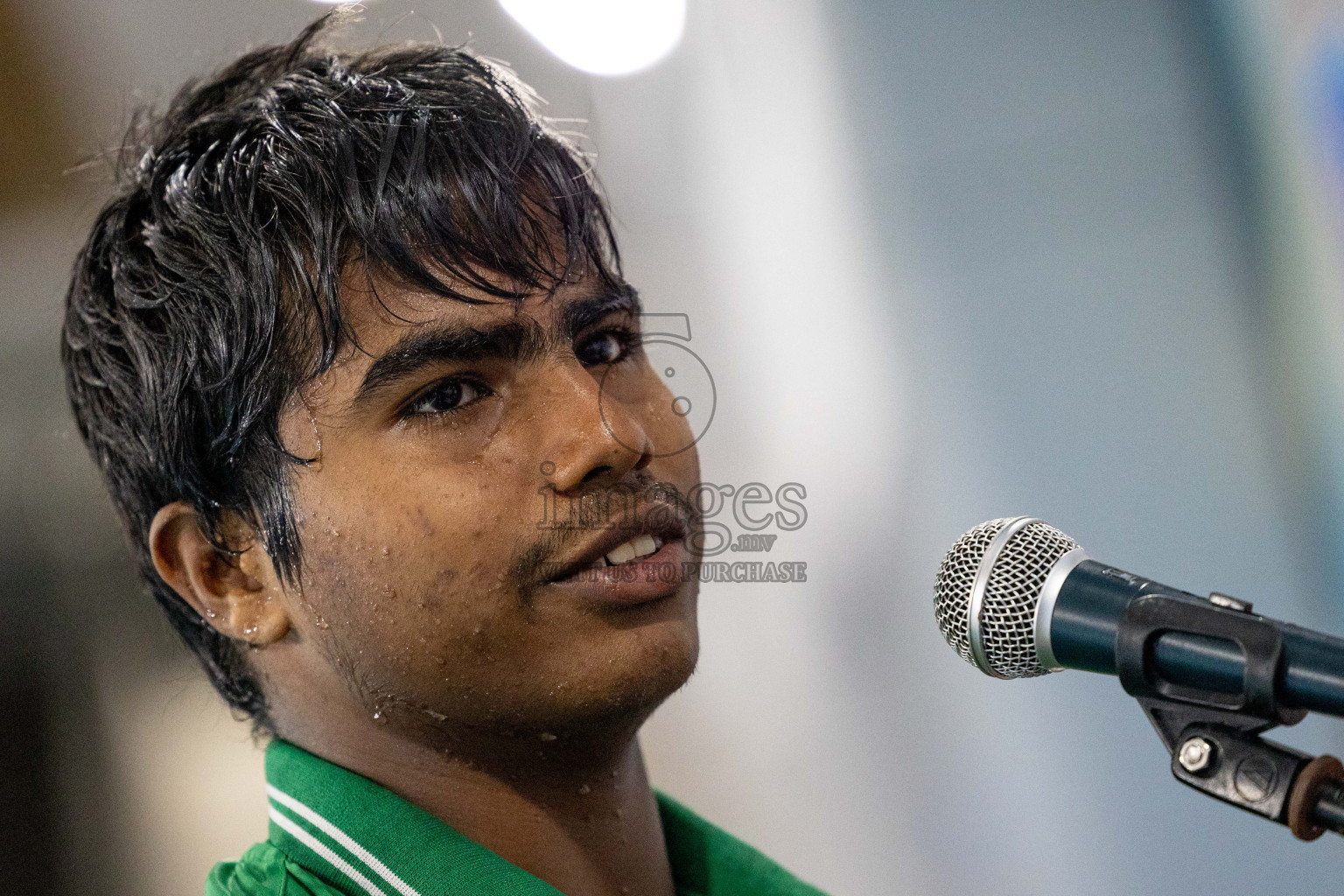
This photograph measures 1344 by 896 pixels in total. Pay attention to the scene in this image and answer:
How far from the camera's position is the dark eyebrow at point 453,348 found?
103 centimetres

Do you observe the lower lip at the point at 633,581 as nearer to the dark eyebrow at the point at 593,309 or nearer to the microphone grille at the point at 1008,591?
the dark eyebrow at the point at 593,309

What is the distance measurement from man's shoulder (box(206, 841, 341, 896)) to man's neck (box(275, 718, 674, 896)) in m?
0.11

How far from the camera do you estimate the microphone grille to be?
73 centimetres

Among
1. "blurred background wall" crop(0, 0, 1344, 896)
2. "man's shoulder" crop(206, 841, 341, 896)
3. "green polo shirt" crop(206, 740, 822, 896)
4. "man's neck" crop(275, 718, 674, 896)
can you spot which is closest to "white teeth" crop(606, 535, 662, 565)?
"man's neck" crop(275, 718, 674, 896)

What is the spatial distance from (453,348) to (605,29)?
814 mm

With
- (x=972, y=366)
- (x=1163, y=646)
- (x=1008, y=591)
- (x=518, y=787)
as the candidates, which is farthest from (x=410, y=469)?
(x=972, y=366)

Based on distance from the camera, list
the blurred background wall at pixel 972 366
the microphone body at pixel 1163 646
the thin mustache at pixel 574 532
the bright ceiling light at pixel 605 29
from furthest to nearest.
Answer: the blurred background wall at pixel 972 366, the bright ceiling light at pixel 605 29, the thin mustache at pixel 574 532, the microphone body at pixel 1163 646

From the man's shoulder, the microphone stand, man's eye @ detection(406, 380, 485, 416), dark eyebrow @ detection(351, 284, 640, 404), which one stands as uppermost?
dark eyebrow @ detection(351, 284, 640, 404)

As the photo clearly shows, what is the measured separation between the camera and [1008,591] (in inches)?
29.2

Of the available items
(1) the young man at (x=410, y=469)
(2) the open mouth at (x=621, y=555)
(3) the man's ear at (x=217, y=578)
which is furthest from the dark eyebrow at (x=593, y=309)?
(3) the man's ear at (x=217, y=578)

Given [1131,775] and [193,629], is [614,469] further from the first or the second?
[1131,775]

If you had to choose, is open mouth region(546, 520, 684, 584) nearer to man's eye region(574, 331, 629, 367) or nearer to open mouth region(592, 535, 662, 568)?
open mouth region(592, 535, 662, 568)

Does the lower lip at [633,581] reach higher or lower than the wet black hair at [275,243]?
lower

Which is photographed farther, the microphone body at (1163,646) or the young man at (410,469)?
the young man at (410,469)
